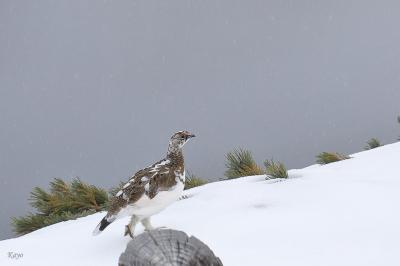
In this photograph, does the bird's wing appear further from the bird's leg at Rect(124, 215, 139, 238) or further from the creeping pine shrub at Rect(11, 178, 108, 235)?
the creeping pine shrub at Rect(11, 178, 108, 235)

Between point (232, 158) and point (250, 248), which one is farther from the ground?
point (232, 158)

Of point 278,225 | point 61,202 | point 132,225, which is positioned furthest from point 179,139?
point 61,202

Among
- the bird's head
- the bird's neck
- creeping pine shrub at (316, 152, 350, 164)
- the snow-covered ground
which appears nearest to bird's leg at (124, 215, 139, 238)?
the snow-covered ground

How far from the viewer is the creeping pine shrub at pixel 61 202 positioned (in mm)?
9203

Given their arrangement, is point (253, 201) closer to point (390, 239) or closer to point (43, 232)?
point (390, 239)

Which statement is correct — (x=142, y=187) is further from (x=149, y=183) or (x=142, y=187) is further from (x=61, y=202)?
(x=61, y=202)

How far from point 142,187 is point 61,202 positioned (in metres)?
4.91

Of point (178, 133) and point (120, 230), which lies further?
point (120, 230)

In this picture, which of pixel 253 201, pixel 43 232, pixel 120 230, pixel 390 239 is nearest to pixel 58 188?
pixel 43 232

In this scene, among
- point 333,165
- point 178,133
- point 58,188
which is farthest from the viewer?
point 58,188

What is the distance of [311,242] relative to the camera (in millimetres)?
4805

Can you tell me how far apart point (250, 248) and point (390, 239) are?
1291 millimetres

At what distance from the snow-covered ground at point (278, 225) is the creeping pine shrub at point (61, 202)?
1.92 meters

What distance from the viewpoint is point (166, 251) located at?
10.7ft
